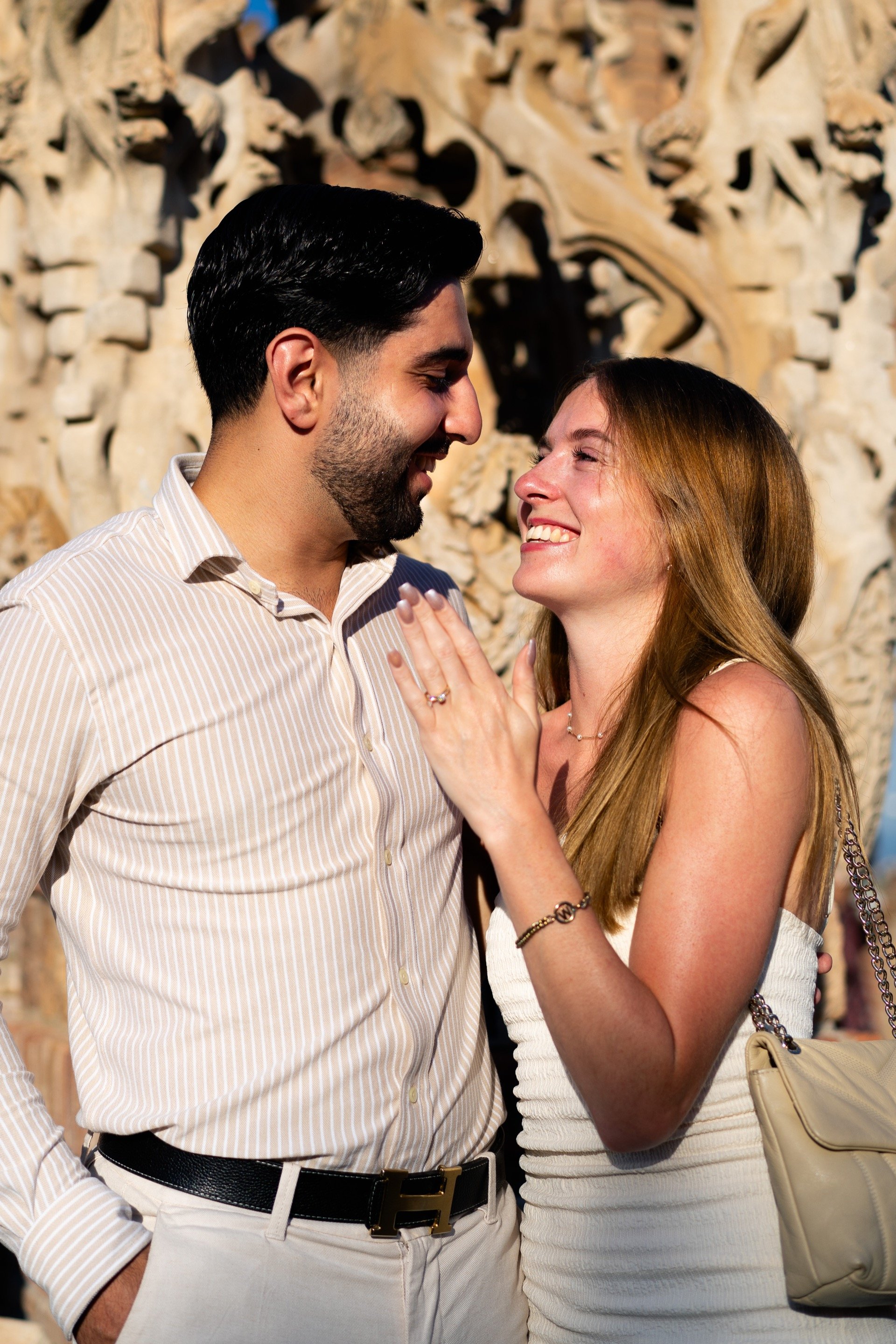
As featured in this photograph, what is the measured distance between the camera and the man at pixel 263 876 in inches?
60.7

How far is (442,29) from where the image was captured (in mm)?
4820

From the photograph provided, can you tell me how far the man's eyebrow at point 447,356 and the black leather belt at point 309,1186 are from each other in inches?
45.1

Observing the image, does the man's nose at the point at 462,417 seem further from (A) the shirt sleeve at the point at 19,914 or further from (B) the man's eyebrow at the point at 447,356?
(A) the shirt sleeve at the point at 19,914


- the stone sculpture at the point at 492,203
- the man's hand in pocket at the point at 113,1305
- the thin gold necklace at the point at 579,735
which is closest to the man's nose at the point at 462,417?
the thin gold necklace at the point at 579,735

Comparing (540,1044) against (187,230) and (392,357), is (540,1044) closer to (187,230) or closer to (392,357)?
(392,357)

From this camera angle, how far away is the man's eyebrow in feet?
6.15

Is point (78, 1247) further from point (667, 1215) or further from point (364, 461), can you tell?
point (364, 461)

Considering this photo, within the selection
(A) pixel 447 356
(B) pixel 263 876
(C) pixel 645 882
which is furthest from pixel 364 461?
(C) pixel 645 882

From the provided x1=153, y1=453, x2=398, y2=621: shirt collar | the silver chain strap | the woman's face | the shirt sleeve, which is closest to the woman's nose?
the woman's face

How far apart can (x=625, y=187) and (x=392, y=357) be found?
127 inches

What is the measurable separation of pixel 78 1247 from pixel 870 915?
113cm

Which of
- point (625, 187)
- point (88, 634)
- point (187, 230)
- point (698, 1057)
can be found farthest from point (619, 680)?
point (625, 187)

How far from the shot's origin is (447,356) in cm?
190

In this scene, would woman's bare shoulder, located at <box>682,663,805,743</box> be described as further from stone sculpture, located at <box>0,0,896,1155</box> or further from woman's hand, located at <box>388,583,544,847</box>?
stone sculpture, located at <box>0,0,896,1155</box>
